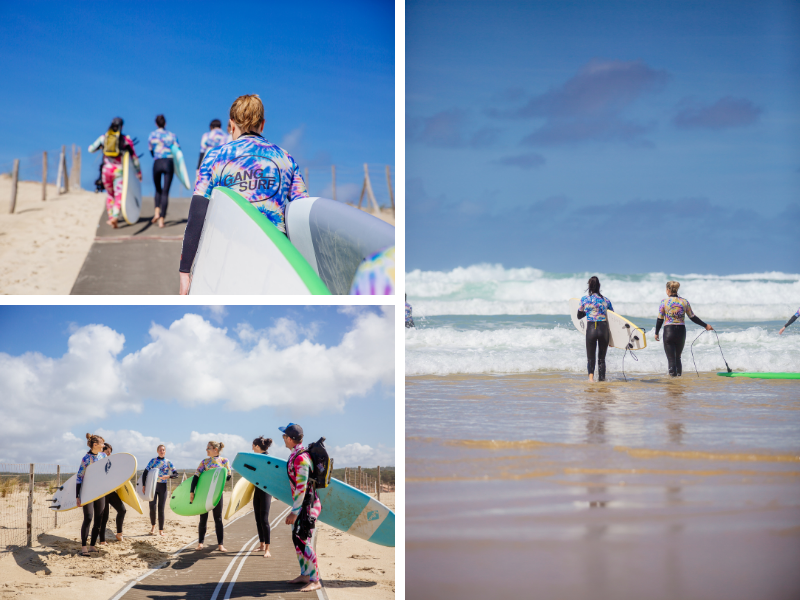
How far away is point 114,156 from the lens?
9.43 ft

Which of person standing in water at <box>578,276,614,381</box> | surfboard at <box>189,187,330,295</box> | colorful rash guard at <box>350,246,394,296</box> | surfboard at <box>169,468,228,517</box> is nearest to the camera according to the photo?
surfboard at <box>189,187,330,295</box>

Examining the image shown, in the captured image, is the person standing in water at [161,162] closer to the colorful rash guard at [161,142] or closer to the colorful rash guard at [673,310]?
the colorful rash guard at [161,142]

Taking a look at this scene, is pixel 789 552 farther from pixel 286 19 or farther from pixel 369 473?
pixel 286 19

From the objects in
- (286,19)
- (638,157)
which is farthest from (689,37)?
(286,19)

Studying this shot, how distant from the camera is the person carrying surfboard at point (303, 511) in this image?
196 cm

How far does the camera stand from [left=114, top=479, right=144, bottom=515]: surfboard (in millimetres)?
1975

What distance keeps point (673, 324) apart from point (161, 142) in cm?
366

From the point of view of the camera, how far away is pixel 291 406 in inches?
80.1

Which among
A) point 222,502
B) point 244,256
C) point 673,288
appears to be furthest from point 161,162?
point 673,288

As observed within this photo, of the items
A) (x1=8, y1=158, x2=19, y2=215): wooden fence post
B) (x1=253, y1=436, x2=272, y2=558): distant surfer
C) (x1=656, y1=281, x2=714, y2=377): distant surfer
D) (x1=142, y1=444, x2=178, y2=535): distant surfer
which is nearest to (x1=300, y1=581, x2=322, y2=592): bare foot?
(x1=253, y1=436, x2=272, y2=558): distant surfer

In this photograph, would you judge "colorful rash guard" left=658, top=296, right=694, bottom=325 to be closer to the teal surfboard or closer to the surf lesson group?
the teal surfboard

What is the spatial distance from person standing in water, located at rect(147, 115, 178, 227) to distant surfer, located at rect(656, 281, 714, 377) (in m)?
3.40

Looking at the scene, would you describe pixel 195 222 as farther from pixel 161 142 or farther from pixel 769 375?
pixel 769 375

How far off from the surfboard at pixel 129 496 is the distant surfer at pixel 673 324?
141 inches
